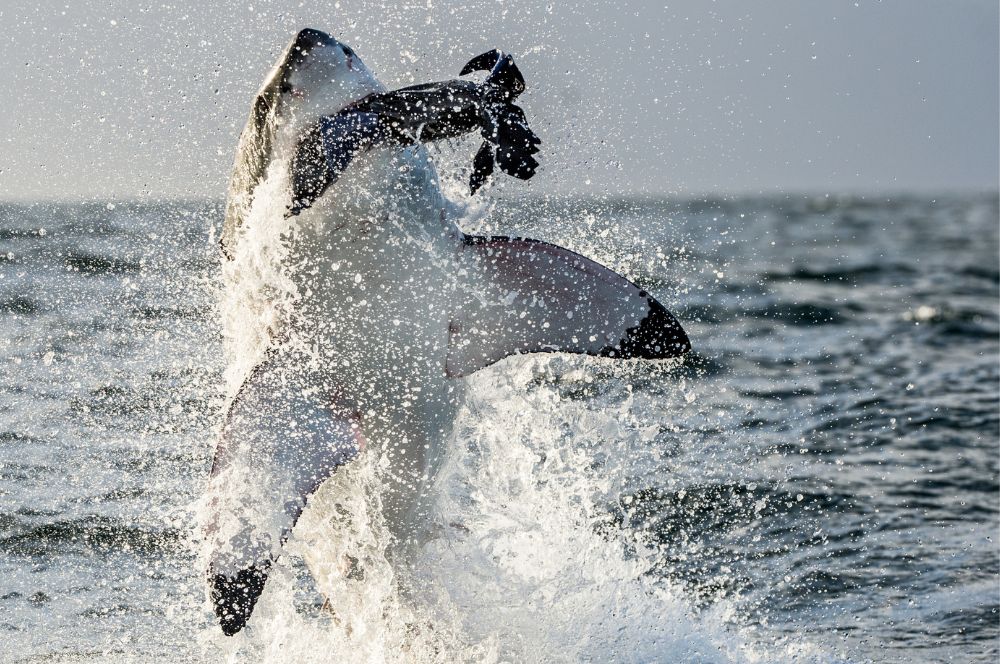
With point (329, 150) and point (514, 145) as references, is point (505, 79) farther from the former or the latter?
point (329, 150)

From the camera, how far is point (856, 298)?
17422 mm

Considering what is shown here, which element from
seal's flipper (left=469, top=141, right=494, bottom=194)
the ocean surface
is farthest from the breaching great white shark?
the ocean surface

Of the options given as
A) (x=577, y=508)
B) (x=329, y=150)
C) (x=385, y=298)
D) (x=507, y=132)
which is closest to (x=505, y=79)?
(x=507, y=132)

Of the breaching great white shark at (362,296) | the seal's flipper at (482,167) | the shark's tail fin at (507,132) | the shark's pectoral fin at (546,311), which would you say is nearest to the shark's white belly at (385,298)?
the breaching great white shark at (362,296)

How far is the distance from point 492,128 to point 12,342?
7.90 metres

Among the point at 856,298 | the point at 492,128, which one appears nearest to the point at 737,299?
the point at 856,298

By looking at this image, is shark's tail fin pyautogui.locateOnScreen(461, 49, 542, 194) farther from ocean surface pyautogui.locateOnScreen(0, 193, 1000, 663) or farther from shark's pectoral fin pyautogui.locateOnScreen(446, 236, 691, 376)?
ocean surface pyautogui.locateOnScreen(0, 193, 1000, 663)

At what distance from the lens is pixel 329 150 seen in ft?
12.5

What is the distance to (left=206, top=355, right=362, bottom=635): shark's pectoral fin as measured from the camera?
12.3 ft

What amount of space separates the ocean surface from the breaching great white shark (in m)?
0.44

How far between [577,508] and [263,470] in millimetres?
2401

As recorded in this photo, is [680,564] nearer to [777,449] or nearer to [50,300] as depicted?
[777,449]

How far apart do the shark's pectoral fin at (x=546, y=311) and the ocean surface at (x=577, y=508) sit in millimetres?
444

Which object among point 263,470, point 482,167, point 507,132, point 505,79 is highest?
point 505,79
